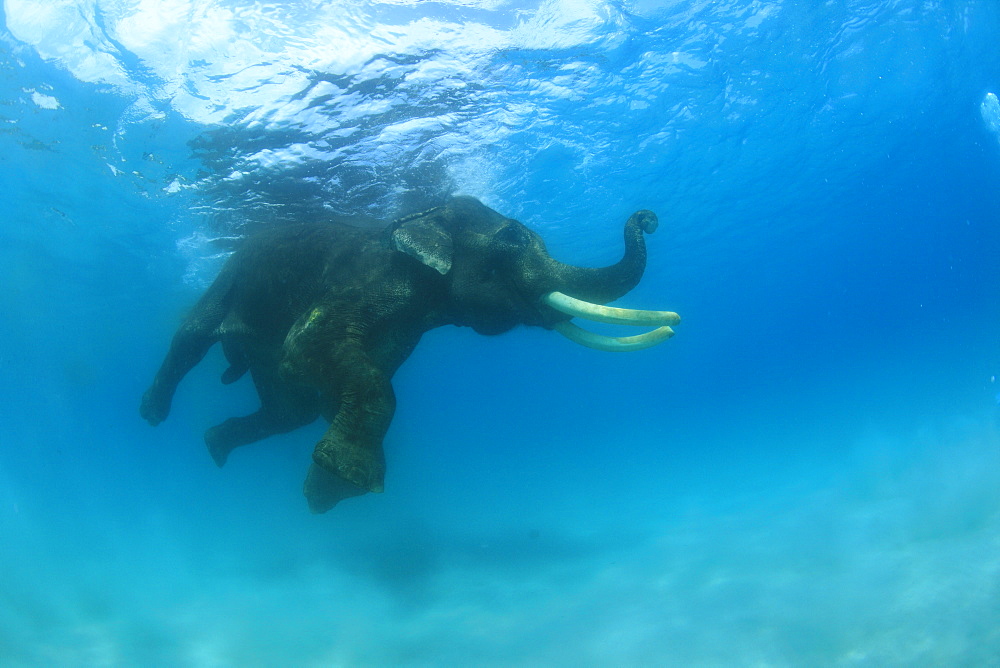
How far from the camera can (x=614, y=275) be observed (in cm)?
373

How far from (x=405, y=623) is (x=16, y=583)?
38.4ft

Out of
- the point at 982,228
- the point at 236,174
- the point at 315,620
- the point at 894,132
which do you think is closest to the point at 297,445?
the point at 315,620

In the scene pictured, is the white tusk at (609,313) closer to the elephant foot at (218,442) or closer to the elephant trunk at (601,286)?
the elephant trunk at (601,286)

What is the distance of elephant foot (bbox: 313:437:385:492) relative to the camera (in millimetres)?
2695

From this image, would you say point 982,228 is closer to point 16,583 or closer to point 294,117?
point 294,117

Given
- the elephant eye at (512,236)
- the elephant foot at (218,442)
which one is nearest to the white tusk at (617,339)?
the elephant eye at (512,236)

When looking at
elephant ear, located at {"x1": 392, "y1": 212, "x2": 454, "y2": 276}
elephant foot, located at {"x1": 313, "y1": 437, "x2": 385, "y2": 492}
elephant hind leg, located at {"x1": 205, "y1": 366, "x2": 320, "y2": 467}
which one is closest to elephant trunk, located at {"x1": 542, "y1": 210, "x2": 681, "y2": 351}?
elephant ear, located at {"x1": 392, "y1": 212, "x2": 454, "y2": 276}

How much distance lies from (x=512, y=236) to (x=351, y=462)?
2.12 m

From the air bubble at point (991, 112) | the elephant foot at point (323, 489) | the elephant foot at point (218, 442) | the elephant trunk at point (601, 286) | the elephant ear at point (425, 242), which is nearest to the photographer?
the elephant foot at point (323, 489)

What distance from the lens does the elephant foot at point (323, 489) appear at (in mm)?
2943

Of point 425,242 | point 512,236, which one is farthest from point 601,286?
point 425,242

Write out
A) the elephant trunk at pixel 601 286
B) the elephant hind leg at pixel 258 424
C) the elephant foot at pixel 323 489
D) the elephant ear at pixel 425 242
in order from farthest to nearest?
1. the elephant hind leg at pixel 258 424
2. the elephant ear at pixel 425 242
3. the elephant trunk at pixel 601 286
4. the elephant foot at pixel 323 489

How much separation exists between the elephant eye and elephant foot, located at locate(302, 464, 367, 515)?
2089mm

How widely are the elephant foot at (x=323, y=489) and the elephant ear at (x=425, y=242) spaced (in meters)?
1.69
